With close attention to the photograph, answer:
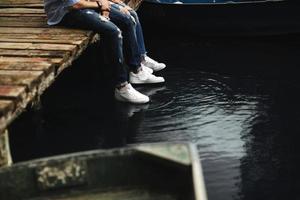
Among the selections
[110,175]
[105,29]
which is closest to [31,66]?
[105,29]

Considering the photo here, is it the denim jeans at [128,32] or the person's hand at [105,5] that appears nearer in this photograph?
the person's hand at [105,5]

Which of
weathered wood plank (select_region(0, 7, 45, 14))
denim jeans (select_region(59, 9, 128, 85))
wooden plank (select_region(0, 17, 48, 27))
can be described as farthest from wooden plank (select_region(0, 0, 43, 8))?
denim jeans (select_region(59, 9, 128, 85))

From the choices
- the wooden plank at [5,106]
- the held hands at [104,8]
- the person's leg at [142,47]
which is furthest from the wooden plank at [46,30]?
the wooden plank at [5,106]

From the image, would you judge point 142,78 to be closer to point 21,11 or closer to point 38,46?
point 38,46

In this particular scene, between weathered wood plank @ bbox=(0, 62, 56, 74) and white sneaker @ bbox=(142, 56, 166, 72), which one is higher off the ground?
weathered wood plank @ bbox=(0, 62, 56, 74)

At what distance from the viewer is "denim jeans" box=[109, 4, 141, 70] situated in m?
5.29

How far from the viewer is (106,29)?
4996 mm

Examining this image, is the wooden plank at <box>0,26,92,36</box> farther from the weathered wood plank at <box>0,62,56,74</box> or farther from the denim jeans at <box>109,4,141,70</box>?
the weathered wood plank at <box>0,62,56,74</box>

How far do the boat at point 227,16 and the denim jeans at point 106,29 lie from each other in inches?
110

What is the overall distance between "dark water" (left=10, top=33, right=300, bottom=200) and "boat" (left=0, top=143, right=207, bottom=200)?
0.97m

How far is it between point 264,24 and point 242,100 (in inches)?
94.6

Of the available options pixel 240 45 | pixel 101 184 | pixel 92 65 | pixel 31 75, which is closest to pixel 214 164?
pixel 101 184

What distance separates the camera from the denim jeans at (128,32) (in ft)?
17.4

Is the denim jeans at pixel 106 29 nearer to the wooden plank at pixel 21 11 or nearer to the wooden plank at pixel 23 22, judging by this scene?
the wooden plank at pixel 23 22
